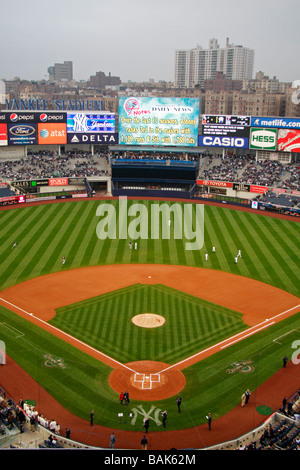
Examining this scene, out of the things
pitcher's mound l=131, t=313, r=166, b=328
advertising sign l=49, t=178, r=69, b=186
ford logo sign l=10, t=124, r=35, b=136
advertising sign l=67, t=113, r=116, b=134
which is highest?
advertising sign l=67, t=113, r=116, b=134

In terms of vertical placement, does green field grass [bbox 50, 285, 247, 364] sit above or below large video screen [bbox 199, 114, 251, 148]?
below

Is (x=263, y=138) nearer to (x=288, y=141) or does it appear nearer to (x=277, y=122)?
(x=277, y=122)

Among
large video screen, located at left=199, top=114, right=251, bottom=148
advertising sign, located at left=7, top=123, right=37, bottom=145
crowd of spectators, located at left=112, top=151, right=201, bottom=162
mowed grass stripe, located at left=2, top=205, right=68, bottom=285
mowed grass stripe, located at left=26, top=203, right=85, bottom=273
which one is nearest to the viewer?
mowed grass stripe, located at left=2, top=205, right=68, bottom=285

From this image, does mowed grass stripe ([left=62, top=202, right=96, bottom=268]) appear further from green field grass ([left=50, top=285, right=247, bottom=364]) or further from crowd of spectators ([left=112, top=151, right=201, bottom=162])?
crowd of spectators ([left=112, top=151, right=201, bottom=162])

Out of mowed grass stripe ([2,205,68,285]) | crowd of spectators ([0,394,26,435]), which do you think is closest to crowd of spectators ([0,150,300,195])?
mowed grass stripe ([2,205,68,285])

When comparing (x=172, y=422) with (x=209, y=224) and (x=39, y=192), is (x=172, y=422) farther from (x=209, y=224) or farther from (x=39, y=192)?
(x=39, y=192)

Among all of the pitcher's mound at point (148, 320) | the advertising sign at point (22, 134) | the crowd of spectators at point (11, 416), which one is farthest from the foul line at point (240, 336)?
the advertising sign at point (22, 134)

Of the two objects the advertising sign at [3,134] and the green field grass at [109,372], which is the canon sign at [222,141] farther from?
the green field grass at [109,372]
